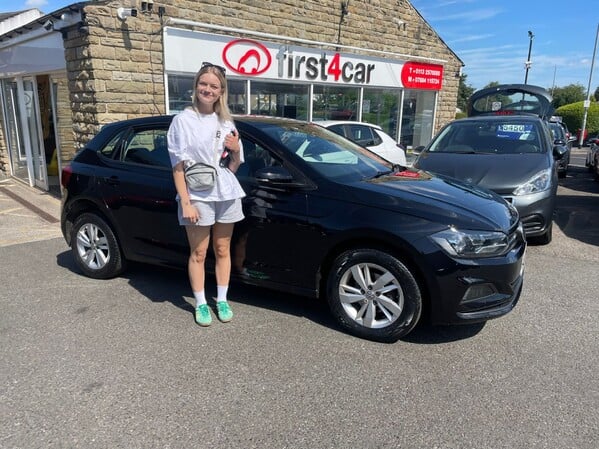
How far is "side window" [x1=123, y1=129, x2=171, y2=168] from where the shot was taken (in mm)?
4156

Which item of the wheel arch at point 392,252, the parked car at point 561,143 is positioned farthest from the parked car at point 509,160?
the parked car at point 561,143

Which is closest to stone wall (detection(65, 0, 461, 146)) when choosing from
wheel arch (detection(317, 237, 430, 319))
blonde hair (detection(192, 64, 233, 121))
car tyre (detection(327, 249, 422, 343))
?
blonde hair (detection(192, 64, 233, 121))

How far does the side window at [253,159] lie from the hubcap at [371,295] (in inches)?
42.7

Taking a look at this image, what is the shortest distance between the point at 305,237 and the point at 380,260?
59 centimetres

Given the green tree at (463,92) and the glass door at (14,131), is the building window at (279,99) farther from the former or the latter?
the green tree at (463,92)

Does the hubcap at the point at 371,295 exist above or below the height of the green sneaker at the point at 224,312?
above

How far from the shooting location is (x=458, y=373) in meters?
3.03

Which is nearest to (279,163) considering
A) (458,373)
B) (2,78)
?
(458,373)

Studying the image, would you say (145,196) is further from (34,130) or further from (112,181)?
(34,130)

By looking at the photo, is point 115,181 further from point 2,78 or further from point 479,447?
point 2,78

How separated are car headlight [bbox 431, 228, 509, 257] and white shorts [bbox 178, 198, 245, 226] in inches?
55.8

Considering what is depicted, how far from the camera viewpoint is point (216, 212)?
3469 mm

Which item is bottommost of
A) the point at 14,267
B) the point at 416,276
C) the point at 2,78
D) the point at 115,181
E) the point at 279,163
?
the point at 14,267

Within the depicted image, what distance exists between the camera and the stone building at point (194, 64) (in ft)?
24.5
